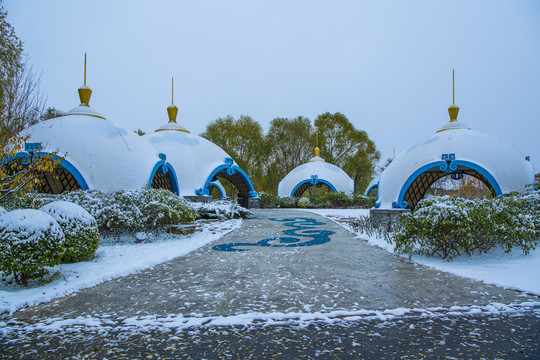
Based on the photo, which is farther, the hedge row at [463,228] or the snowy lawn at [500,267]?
Answer: the hedge row at [463,228]

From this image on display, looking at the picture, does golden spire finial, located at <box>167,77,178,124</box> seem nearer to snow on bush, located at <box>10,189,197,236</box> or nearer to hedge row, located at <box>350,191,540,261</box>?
snow on bush, located at <box>10,189,197,236</box>

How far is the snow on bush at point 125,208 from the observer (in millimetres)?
6750

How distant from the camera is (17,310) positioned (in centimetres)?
310

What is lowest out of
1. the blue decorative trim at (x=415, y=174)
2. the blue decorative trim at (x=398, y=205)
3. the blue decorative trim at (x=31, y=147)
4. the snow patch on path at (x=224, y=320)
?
the snow patch on path at (x=224, y=320)

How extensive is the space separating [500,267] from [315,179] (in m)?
17.7

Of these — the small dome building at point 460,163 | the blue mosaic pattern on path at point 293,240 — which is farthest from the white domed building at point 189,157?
the small dome building at point 460,163

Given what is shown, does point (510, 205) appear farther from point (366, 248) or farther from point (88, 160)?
point (88, 160)

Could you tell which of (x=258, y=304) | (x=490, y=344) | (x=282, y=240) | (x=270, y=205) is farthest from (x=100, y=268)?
(x=270, y=205)

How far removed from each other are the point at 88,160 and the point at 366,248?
752 cm

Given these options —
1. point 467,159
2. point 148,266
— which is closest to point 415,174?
point 467,159

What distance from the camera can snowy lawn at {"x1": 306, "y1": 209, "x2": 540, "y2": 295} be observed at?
12.9 ft

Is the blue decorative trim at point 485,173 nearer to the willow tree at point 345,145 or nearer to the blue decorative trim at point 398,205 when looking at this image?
the blue decorative trim at point 398,205

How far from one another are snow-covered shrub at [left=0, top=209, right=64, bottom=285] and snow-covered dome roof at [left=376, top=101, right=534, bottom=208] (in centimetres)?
807

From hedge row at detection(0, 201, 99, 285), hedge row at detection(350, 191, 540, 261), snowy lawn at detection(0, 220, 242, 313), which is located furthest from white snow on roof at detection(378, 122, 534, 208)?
hedge row at detection(0, 201, 99, 285)
